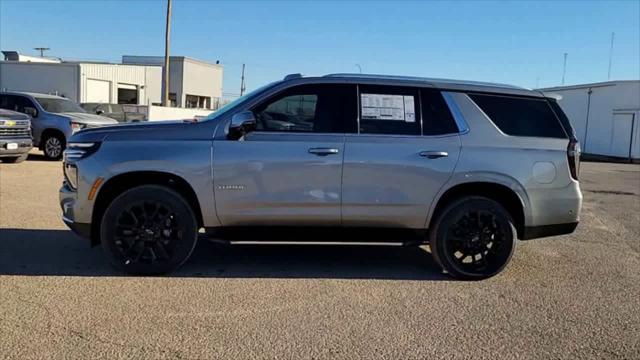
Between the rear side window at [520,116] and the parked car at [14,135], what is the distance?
38.3 ft

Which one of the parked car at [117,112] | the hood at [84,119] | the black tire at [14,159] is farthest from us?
the parked car at [117,112]

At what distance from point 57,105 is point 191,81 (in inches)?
1523

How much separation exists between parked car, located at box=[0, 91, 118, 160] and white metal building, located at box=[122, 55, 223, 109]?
36.2 meters

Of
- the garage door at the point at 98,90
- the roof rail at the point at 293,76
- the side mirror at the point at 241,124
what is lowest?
the side mirror at the point at 241,124

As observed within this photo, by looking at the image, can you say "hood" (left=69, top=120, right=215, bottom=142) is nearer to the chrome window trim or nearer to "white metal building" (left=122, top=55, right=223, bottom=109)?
the chrome window trim

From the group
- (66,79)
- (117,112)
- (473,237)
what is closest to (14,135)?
(473,237)

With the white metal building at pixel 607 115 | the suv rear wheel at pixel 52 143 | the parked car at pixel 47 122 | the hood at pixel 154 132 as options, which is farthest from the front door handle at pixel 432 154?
the white metal building at pixel 607 115

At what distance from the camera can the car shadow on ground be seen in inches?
227

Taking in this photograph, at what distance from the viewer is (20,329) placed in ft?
13.7

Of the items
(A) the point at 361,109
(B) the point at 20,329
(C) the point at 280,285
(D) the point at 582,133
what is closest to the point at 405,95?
(A) the point at 361,109

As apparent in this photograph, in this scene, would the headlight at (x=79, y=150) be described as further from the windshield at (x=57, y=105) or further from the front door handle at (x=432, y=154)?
the windshield at (x=57, y=105)

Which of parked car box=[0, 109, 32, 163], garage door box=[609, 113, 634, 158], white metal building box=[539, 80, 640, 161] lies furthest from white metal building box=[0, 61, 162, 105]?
garage door box=[609, 113, 634, 158]

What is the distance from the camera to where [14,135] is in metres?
13.9

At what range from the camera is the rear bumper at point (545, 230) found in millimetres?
5828
